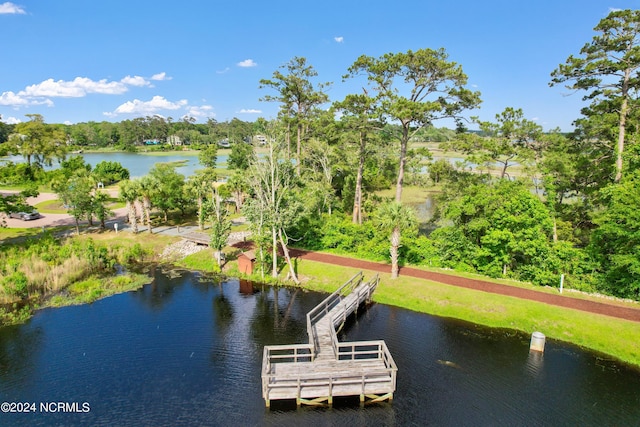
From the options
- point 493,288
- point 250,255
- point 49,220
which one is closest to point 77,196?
point 49,220

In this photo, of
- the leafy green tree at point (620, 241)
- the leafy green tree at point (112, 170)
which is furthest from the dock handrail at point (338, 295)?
the leafy green tree at point (112, 170)

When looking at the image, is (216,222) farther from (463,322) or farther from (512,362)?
(512,362)

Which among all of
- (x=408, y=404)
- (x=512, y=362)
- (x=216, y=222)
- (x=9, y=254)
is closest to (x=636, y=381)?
(x=512, y=362)

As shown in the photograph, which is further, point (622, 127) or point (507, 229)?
point (622, 127)

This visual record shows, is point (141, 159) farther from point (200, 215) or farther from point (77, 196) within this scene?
point (200, 215)

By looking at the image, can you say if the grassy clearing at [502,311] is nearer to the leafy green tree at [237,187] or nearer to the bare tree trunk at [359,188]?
the bare tree trunk at [359,188]
